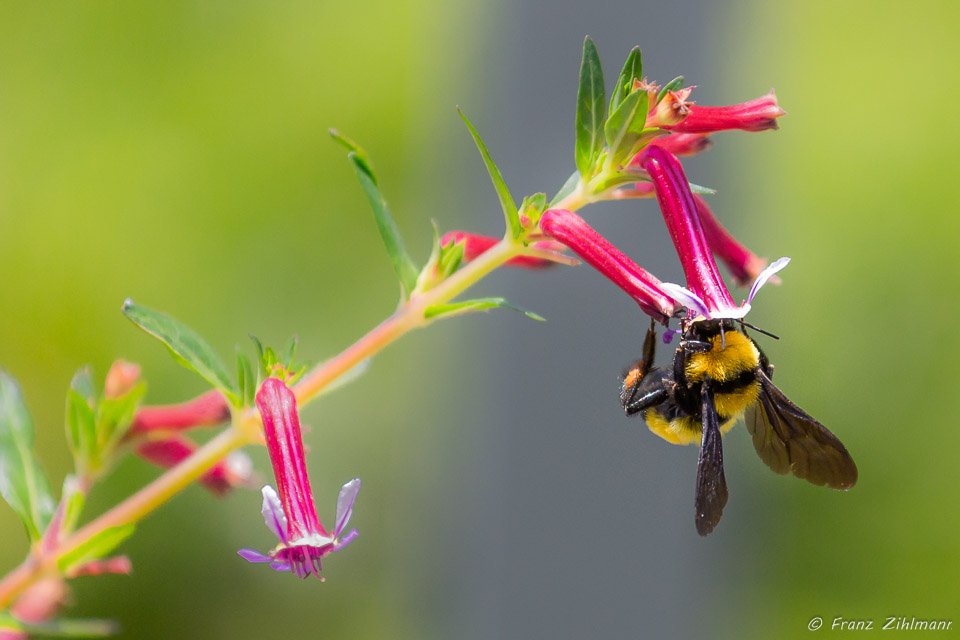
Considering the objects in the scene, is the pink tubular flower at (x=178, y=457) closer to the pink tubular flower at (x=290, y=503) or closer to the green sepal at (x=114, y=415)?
the green sepal at (x=114, y=415)

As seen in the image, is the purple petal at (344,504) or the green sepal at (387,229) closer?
the purple petal at (344,504)

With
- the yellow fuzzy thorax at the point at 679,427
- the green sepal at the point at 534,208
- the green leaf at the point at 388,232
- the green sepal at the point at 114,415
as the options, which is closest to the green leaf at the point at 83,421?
the green sepal at the point at 114,415

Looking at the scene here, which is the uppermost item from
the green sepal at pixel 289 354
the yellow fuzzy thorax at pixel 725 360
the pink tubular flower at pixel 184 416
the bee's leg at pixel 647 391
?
the green sepal at pixel 289 354

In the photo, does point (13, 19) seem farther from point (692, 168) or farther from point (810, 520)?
point (810, 520)

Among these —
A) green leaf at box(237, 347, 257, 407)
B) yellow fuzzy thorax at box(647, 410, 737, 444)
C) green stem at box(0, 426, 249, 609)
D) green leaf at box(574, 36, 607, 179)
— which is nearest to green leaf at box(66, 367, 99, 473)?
green stem at box(0, 426, 249, 609)

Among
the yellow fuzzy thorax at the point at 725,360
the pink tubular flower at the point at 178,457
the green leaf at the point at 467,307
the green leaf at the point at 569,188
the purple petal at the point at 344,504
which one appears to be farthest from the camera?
the pink tubular flower at the point at 178,457

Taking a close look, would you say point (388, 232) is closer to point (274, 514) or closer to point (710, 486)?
point (274, 514)

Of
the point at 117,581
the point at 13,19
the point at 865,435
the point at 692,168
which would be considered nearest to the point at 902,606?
the point at 865,435
